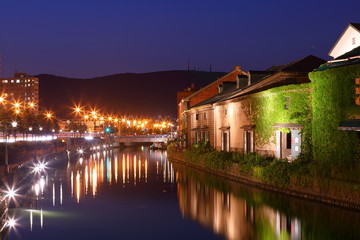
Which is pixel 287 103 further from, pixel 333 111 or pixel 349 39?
pixel 349 39

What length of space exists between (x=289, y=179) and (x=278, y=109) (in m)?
9.01

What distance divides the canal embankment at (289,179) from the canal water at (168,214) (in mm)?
878

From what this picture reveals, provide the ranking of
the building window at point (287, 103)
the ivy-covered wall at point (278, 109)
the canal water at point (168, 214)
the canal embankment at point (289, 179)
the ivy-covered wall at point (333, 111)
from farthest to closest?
the building window at point (287, 103), the ivy-covered wall at point (278, 109), the ivy-covered wall at point (333, 111), the canal embankment at point (289, 179), the canal water at point (168, 214)

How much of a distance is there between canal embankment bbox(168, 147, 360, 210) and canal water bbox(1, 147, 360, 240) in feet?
2.88

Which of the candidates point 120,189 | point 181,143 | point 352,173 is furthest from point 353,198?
point 181,143

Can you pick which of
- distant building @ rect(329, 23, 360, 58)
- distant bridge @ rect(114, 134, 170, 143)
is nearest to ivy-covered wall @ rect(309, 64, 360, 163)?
distant building @ rect(329, 23, 360, 58)

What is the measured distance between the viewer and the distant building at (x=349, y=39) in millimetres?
48028

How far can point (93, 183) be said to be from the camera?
43.8 metres

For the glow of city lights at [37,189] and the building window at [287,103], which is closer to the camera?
the glow of city lights at [37,189]

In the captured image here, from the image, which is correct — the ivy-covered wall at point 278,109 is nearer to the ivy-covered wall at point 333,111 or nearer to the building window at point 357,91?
the ivy-covered wall at point 333,111

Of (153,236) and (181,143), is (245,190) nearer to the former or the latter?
(153,236)

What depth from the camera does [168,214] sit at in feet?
89.7

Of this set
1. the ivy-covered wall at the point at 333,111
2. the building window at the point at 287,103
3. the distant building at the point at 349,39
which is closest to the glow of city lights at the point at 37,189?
the building window at the point at 287,103

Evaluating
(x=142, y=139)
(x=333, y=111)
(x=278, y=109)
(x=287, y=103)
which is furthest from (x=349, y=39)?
(x=142, y=139)
